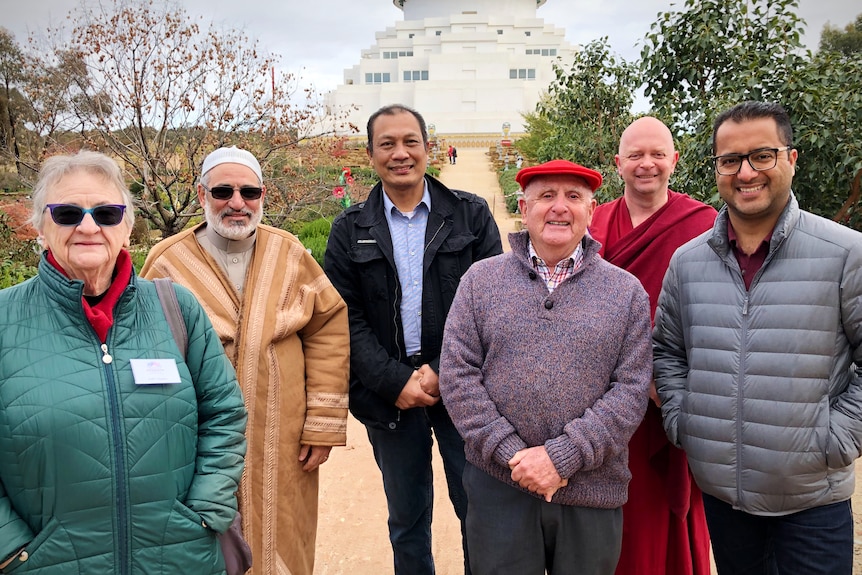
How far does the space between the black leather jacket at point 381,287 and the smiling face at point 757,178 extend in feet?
3.68

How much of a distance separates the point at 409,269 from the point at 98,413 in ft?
4.80

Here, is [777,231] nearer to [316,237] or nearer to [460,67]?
[316,237]

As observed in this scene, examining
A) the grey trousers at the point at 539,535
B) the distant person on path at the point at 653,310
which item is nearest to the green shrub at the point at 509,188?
the distant person on path at the point at 653,310

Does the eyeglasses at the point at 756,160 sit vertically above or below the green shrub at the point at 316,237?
above

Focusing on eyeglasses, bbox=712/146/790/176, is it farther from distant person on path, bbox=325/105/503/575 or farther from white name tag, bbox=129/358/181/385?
white name tag, bbox=129/358/181/385

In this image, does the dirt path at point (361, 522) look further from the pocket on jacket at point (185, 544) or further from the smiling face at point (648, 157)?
the smiling face at point (648, 157)

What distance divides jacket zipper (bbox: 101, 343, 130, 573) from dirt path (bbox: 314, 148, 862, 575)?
5.87 ft

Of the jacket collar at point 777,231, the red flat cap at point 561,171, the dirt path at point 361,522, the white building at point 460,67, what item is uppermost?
the white building at point 460,67

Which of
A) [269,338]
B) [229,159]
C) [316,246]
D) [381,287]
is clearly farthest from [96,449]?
[316,246]

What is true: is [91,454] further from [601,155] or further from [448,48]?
[448,48]

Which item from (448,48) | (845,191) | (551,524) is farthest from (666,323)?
(448,48)

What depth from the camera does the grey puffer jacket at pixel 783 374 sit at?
2.02 meters

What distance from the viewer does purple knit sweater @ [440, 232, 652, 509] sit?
2082 mm

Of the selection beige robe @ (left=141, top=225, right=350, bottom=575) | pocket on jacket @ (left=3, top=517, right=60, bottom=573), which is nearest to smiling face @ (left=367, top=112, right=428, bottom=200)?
beige robe @ (left=141, top=225, right=350, bottom=575)
